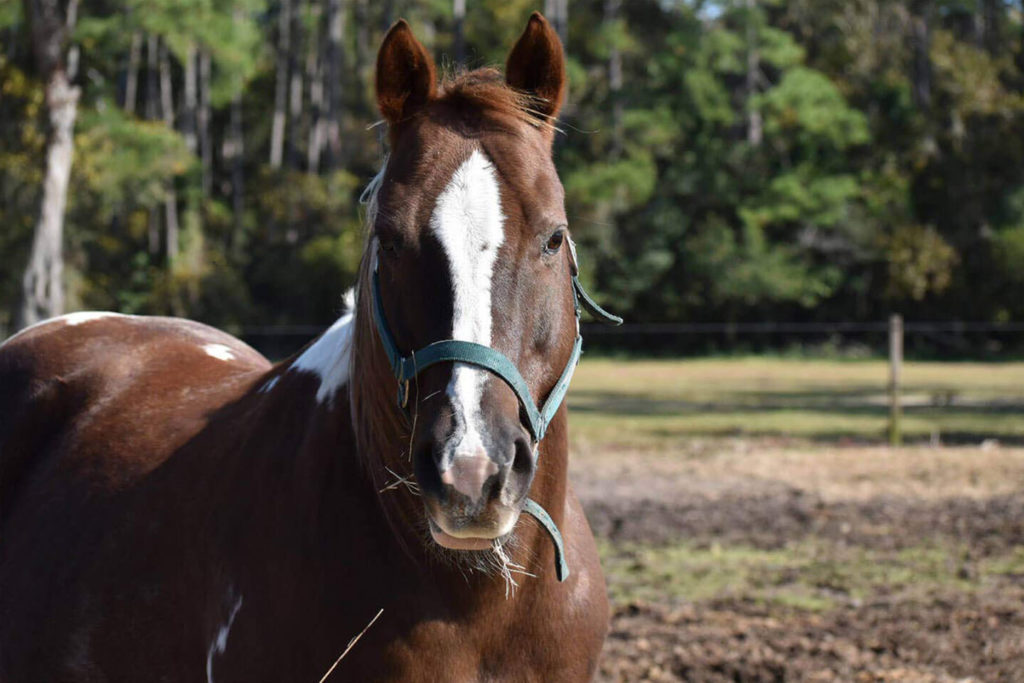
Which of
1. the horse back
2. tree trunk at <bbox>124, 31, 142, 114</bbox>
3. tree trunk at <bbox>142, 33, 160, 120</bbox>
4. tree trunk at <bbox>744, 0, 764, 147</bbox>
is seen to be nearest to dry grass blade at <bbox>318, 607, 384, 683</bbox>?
the horse back

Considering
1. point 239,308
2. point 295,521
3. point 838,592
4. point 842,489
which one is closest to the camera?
point 295,521

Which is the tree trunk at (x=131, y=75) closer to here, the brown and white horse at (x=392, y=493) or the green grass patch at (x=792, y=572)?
the green grass patch at (x=792, y=572)

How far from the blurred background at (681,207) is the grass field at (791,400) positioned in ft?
0.31

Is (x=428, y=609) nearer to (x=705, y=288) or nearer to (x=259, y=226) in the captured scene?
(x=705, y=288)

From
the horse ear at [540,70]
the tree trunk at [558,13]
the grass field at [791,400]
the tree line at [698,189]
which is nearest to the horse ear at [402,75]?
the horse ear at [540,70]

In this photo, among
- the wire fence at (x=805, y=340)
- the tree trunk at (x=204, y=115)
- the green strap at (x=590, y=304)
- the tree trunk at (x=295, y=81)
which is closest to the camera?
the green strap at (x=590, y=304)

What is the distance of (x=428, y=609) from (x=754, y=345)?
Answer: 2560 centimetres

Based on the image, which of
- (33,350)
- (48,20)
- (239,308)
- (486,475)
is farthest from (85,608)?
(239,308)

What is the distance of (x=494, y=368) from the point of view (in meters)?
1.72

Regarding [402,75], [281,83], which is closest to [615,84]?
[281,83]

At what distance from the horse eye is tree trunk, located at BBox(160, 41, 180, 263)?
27842 millimetres

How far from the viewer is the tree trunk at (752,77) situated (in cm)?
2956

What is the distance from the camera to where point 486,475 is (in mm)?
1601

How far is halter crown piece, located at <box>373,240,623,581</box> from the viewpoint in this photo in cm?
172
